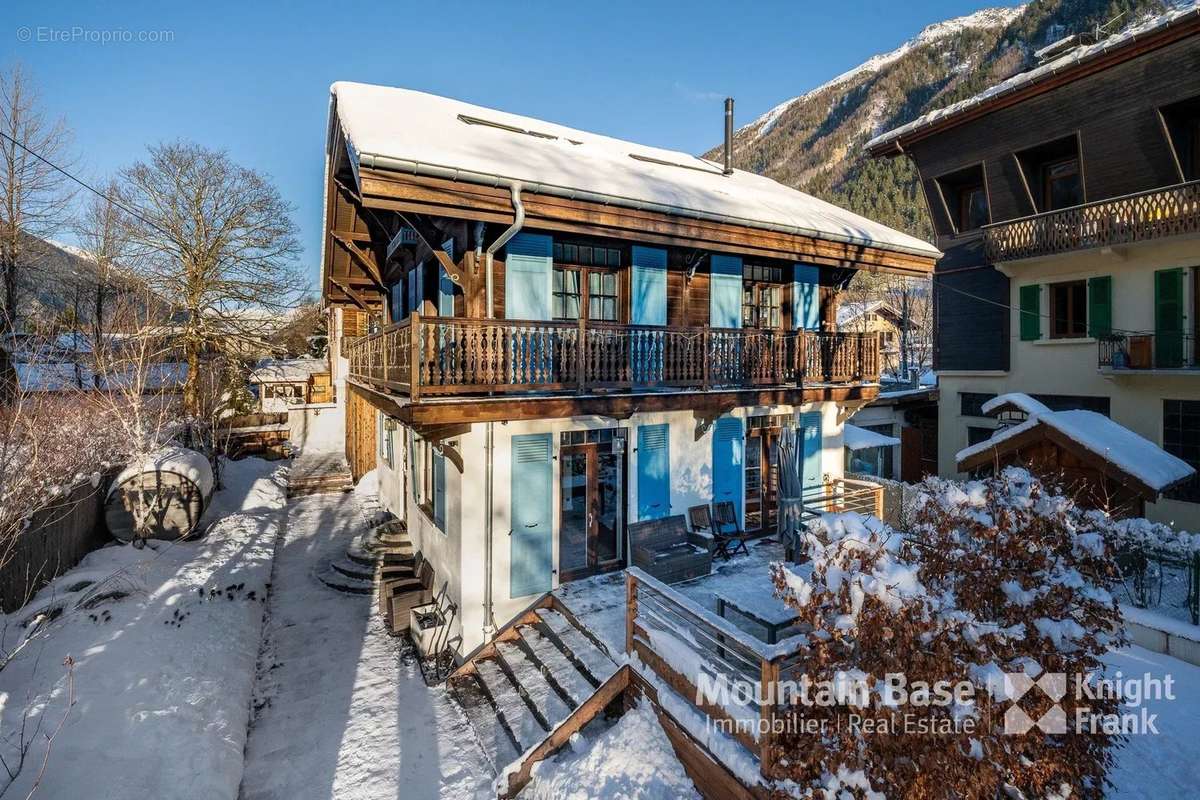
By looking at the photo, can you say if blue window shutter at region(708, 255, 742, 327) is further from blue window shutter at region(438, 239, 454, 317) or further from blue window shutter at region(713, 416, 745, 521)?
blue window shutter at region(438, 239, 454, 317)

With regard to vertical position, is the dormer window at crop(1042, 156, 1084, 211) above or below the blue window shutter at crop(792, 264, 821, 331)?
above

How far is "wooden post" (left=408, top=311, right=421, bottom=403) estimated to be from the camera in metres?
7.05

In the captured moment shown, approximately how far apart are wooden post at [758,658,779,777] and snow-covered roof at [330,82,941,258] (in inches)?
257

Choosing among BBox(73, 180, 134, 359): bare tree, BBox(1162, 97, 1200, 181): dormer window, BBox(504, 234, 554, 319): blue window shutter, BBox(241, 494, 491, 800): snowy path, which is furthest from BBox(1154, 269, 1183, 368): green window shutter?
BBox(73, 180, 134, 359): bare tree

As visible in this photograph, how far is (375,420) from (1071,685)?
17980 millimetres

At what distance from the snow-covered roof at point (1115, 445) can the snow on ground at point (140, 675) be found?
13371 mm

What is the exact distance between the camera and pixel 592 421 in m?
9.32

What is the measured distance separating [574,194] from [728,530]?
6.86 m

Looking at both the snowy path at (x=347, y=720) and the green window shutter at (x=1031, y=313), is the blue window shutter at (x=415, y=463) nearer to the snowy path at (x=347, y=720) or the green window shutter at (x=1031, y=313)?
the snowy path at (x=347, y=720)

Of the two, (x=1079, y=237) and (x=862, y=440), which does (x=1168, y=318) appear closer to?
(x=1079, y=237)

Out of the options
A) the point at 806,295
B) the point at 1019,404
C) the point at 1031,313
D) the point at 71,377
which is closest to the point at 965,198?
the point at 1031,313

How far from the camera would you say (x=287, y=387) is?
31.9 meters

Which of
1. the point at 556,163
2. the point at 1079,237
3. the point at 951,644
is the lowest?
the point at 951,644

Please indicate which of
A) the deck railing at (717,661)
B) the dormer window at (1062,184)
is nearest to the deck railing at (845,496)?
the deck railing at (717,661)
